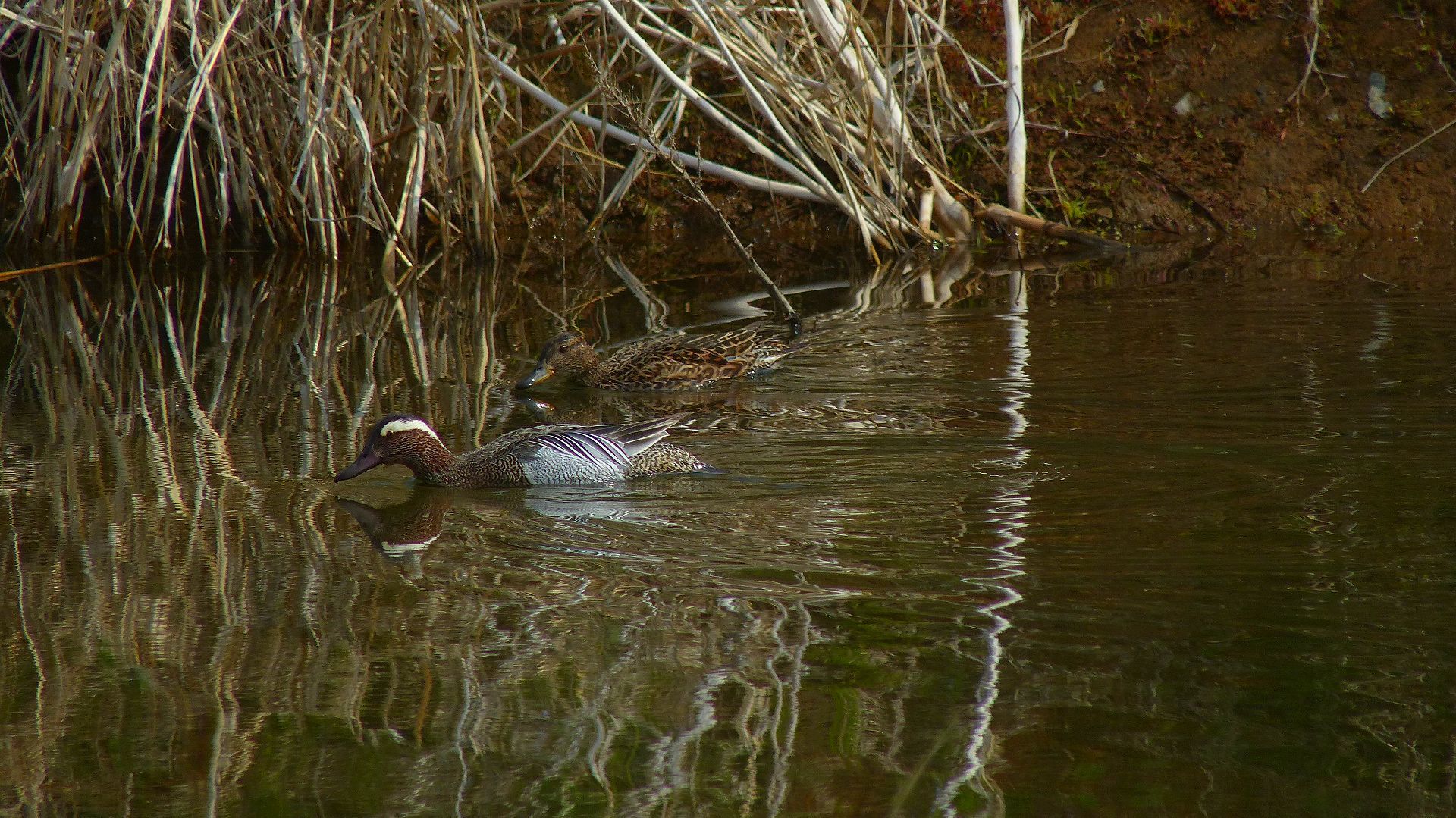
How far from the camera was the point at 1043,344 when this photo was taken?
7871 mm

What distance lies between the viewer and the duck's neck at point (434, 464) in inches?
236

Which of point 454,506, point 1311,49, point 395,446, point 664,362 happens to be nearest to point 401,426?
A: point 395,446

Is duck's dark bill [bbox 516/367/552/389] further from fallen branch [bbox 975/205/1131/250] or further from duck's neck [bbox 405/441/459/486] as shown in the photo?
fallen branch [bbox 975/205/1131/250]

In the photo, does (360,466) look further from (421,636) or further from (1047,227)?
(1047,227)

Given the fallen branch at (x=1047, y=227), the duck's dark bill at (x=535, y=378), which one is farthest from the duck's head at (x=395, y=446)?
the fallen branch at (x=1047, y=227)

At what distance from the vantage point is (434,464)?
19.7 ft

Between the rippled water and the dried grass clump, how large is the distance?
8.88 ft

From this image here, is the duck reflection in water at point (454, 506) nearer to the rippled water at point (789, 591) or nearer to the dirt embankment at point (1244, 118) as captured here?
the rippled water at point (789, 591)

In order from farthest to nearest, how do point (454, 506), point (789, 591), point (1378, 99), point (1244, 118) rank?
point (1244, 118), point (1378, 99), point (454, 506), point (789, 591)

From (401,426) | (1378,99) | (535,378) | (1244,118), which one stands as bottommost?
(401,426)

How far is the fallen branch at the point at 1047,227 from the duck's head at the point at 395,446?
6615 millimetres

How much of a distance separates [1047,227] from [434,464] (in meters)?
6.71

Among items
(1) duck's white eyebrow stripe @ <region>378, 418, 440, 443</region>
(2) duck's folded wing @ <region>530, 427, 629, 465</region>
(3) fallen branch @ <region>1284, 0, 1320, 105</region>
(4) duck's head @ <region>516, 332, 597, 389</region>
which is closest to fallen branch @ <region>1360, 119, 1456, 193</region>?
(3) fallen branch @ <region>1284, 0, 1320, 105</region>

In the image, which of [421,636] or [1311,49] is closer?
[421,636]
